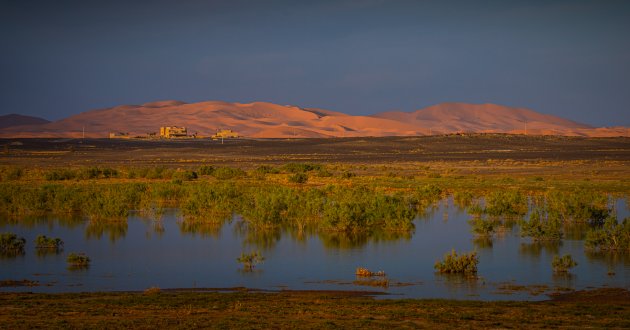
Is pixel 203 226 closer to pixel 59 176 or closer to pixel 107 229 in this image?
pixel 107 229

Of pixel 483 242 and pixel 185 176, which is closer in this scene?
pixel 483 242

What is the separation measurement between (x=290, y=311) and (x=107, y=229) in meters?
12.2

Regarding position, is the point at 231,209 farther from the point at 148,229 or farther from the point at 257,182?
the point at 257,182

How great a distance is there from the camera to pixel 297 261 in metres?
17.3

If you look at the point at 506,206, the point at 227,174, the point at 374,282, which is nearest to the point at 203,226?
the point at 506,206

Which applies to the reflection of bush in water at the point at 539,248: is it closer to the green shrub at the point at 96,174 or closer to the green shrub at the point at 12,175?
the green shrub at the point at 96,174

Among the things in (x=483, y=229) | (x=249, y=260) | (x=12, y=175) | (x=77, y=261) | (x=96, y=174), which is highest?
(x=96, y=174)

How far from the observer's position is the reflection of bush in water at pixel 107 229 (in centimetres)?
2116

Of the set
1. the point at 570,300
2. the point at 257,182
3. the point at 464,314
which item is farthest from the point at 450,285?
the point at 257,182

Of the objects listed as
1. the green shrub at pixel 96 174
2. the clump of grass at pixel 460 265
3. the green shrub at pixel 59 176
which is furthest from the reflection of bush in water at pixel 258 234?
the green shrub at pixel 96 174

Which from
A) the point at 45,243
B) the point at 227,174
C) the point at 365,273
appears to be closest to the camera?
the point at 365,273

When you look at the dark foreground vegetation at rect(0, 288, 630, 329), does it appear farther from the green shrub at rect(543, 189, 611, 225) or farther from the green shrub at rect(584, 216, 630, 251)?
the green shrub at rect(543, 189, 611, 225)

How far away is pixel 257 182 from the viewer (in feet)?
120

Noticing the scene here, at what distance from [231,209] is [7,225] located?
6.43 metres
